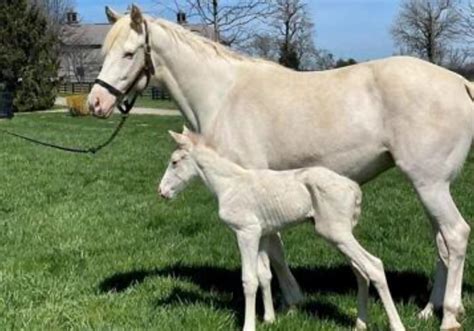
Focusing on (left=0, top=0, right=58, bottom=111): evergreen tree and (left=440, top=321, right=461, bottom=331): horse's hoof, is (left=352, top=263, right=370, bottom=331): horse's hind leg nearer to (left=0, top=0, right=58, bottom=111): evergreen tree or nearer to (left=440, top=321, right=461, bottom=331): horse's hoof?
(left=440, top=321, right=461, bottom=331): horse's hoof

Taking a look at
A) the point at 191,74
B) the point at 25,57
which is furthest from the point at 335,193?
the point at 25,57

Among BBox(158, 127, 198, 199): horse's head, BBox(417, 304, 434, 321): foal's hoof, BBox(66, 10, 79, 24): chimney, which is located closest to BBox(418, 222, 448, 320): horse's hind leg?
BBox(417, 304, 434, 321): foal's hoof

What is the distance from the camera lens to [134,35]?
542 centimetres

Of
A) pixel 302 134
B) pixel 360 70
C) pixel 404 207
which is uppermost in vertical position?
pixel 360 70

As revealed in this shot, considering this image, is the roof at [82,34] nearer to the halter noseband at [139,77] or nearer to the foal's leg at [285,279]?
the halter noseband at [139,77]

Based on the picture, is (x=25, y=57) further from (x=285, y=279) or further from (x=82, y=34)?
(x=82, y=34)

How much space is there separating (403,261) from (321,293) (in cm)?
122

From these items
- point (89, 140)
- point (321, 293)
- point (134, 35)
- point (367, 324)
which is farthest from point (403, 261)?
point (89, 140)

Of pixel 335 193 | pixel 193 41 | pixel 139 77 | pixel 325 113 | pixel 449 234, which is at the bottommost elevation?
pixel 449 234

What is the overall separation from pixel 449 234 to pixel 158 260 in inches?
113

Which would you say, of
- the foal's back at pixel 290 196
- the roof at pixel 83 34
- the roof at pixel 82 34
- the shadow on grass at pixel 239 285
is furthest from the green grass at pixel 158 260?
the roof at pixel 83 34

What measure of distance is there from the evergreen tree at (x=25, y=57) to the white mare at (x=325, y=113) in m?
38.1

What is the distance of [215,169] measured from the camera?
4.84 meters

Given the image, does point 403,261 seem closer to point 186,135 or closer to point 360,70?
point 360,70
